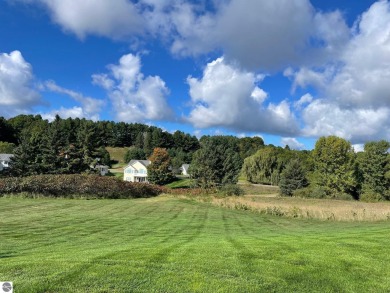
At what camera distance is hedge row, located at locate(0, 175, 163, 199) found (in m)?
31.1

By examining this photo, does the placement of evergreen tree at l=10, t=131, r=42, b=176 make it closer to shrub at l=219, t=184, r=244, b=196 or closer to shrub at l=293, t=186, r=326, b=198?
shrub at l=219, t=184, r=244, b=196

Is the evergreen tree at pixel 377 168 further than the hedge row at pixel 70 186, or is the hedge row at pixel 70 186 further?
the evergreen tree at pixel 377 168

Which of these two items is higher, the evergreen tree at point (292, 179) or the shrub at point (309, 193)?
the evergreen tree at point (292, 179)

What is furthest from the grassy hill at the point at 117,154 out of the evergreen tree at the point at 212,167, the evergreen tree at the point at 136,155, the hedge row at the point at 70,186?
the hedge row at the point at 70,186

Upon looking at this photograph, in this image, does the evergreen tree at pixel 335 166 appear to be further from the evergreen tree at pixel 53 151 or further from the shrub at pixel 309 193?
the evergreen tree at pixel 53 151

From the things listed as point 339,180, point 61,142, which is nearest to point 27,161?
point 61,142

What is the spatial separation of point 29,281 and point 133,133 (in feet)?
484

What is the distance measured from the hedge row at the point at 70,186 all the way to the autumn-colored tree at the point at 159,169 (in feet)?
143

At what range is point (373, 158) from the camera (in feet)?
204

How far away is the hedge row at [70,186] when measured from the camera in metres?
31.1

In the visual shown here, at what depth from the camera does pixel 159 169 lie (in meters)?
84.4

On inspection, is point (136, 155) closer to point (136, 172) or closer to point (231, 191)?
point (136, 172)

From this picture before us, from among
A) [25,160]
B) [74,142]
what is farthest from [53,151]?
[74,142]

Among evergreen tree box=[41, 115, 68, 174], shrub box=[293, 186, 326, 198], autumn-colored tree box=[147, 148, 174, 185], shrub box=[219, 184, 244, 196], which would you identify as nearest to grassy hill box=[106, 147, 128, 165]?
autumn-colored tree box=[147, 148, 174, 185]
